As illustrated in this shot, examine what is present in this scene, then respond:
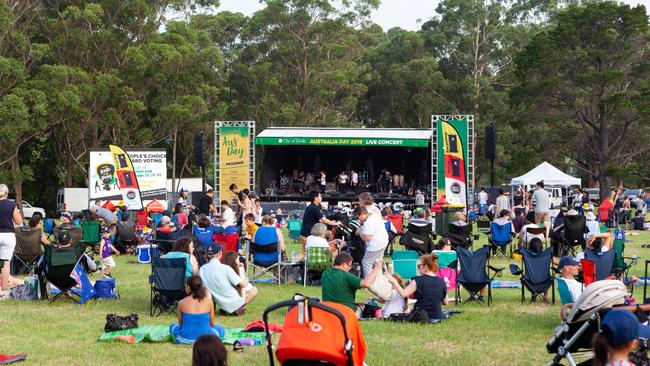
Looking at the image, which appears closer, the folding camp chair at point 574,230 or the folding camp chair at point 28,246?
the folding camp chair at point 28,246

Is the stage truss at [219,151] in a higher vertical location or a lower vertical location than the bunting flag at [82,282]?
higher

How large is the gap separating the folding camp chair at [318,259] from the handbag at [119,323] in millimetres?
3263

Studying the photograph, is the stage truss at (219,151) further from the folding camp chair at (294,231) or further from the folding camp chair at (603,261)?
the folding camp chair at (603,261)

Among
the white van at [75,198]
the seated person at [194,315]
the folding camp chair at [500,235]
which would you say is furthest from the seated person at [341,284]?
the white van at [75,198]

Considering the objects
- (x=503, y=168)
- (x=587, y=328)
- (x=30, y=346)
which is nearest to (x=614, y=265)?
(x=587, y=328)

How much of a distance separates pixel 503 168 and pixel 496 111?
3036 mm

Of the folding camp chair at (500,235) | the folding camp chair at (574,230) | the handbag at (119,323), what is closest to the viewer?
the handbag at (119,323)

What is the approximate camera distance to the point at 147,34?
41.7 metres

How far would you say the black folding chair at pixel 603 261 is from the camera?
33.9ft

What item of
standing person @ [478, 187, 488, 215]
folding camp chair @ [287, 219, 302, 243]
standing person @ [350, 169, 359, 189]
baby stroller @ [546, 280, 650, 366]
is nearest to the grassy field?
baby stroller @ [546, 280, 650, 366]

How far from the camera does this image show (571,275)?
31.2 ft

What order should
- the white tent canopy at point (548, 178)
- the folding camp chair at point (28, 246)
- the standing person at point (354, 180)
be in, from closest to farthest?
the folding camp chair at point (28, 246) < the white tent canopy at point (548, 178) < the standing person at point (354, 180)

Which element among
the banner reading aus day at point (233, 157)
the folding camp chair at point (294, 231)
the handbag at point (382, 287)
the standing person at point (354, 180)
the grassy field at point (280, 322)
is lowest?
the grassy field at point (280, 322)

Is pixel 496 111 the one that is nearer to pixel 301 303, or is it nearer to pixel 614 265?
pixel 614 265
